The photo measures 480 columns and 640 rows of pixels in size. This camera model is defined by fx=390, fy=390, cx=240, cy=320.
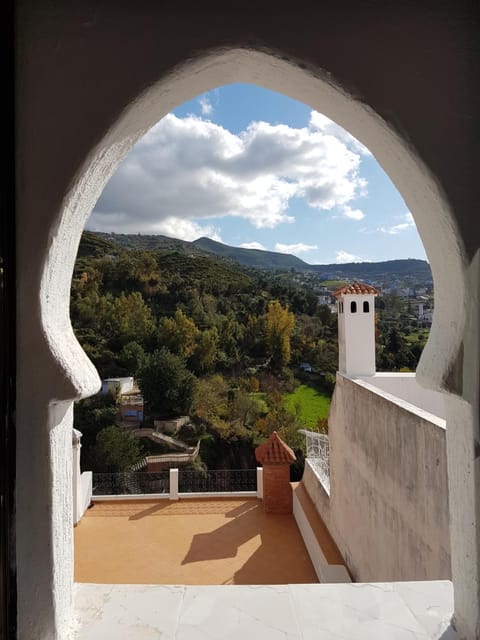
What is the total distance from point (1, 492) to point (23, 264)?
584 mm

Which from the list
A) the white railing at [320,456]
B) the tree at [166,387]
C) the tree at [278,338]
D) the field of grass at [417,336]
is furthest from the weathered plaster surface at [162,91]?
the field of grass at [417,336]

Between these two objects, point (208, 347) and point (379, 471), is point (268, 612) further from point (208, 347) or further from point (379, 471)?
point (208, 347)

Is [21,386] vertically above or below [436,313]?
below

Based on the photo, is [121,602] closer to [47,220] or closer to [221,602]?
[221,602]

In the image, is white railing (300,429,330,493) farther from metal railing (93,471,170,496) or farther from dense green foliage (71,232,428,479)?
dense green foliage (71,232,428,479)

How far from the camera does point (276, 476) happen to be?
8.98 metres

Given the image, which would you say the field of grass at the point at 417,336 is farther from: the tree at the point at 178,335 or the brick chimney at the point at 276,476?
the brick chimney at the point at 276,476

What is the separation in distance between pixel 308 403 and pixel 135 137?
3135 centimetres

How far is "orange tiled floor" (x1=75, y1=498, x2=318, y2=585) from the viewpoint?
21.0ft

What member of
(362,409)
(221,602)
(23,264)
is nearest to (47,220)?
(23,264)

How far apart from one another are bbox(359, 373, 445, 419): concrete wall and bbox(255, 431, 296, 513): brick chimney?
10.1 ft

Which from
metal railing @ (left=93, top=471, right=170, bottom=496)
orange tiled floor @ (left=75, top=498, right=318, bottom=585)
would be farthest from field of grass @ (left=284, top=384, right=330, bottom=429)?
orange tiled floor @ (left=75, top=498, right=318, bottom=585)

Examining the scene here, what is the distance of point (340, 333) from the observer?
307 inches

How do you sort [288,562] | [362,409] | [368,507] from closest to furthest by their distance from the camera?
[368,507] → [362,409] → [288,562]
